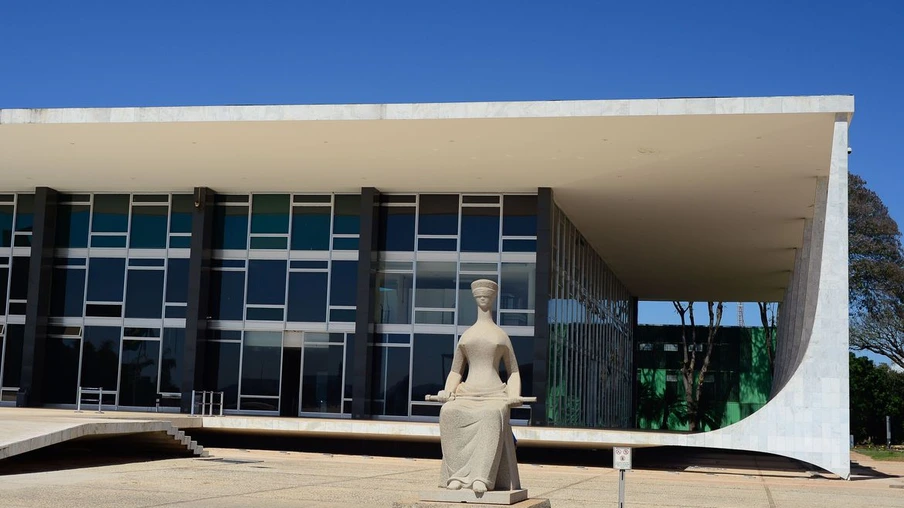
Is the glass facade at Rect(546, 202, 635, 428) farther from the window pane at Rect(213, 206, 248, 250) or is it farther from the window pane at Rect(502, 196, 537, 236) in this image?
the window pane at Rect(213, 206, 248, 250)

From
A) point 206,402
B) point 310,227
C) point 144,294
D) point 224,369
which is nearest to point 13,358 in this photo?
point 144,294

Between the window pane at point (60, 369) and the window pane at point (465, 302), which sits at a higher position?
the window pane at point (465, 302)

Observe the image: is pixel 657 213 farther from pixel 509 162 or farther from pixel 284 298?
pixel 284 298

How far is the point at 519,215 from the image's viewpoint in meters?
26.9

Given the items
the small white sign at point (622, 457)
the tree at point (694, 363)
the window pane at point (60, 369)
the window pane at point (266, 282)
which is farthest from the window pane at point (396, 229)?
the tree at point (694, 363)

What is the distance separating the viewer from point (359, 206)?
2784cm

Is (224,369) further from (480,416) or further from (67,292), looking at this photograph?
(480,416)

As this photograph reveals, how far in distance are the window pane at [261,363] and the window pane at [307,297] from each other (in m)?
0.78

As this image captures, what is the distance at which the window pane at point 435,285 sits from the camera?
27125 millimetres

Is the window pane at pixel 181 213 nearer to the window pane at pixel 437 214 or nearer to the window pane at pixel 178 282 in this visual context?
the window pane at pixel 178 282

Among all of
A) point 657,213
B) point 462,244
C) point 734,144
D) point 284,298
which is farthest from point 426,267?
point 734,144

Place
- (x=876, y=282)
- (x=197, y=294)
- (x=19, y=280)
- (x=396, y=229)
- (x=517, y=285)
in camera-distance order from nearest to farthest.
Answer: (x=517, y=285) → (x=396, y=229) → (x=197, y=294) → (x=19, y=280) → (x=876, y=282)

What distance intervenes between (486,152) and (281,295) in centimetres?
782

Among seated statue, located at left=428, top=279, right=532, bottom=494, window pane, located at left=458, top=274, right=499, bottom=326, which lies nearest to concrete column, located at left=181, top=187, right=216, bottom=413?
window pane, located at left=458, top=274, right=499, bottom=326
